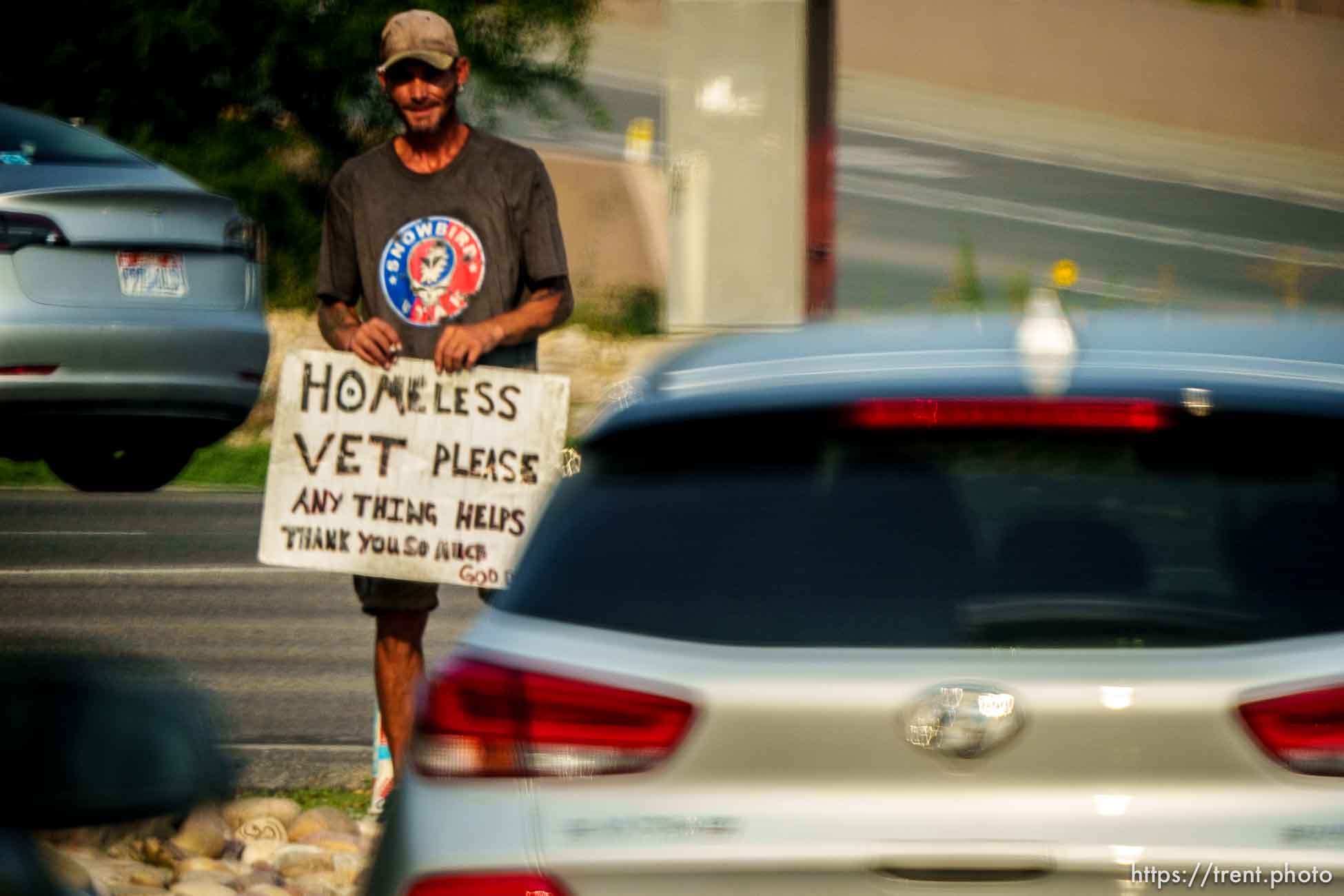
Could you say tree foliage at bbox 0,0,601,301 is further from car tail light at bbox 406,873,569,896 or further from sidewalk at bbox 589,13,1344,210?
car tail light at bbox 406,873,569,896

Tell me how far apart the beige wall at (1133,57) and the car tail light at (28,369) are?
33371mm

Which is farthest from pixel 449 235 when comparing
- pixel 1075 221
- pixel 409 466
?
pixel 1075 221

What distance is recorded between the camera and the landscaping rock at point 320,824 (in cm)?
604

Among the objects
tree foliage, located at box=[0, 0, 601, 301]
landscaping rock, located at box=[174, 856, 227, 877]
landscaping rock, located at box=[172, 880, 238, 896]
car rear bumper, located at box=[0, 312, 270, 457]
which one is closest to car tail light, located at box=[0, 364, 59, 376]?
car rear bumper, located at box=[0, 312, 270, 457]

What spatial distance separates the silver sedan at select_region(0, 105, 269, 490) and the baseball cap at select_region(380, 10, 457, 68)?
4.96 meters

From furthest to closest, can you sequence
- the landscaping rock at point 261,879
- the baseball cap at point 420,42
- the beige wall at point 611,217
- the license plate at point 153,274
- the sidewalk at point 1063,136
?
the sidewalk at point 1063,136
the beige wall at point 611,217
the license plate at point 153,274
the baseball cap at point 420,42
the landscaping rock at point 261,879

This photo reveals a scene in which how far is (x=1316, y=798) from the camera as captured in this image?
2785mm

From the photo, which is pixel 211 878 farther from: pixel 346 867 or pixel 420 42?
pixel 420 42

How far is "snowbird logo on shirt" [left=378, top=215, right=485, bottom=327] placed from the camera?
593 cm

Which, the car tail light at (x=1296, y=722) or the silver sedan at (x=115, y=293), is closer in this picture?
the car tail light at (x=1296, y=722)

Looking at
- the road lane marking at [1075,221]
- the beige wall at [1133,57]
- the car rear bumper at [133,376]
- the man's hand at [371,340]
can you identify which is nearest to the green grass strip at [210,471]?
the car rear bumper at [133,376]

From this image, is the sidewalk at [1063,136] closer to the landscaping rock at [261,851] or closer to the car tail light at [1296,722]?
the landscaping rock at [261,851]

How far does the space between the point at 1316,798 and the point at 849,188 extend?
34.0 meters

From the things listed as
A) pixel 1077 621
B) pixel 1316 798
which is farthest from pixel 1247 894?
pixel 1077 621
